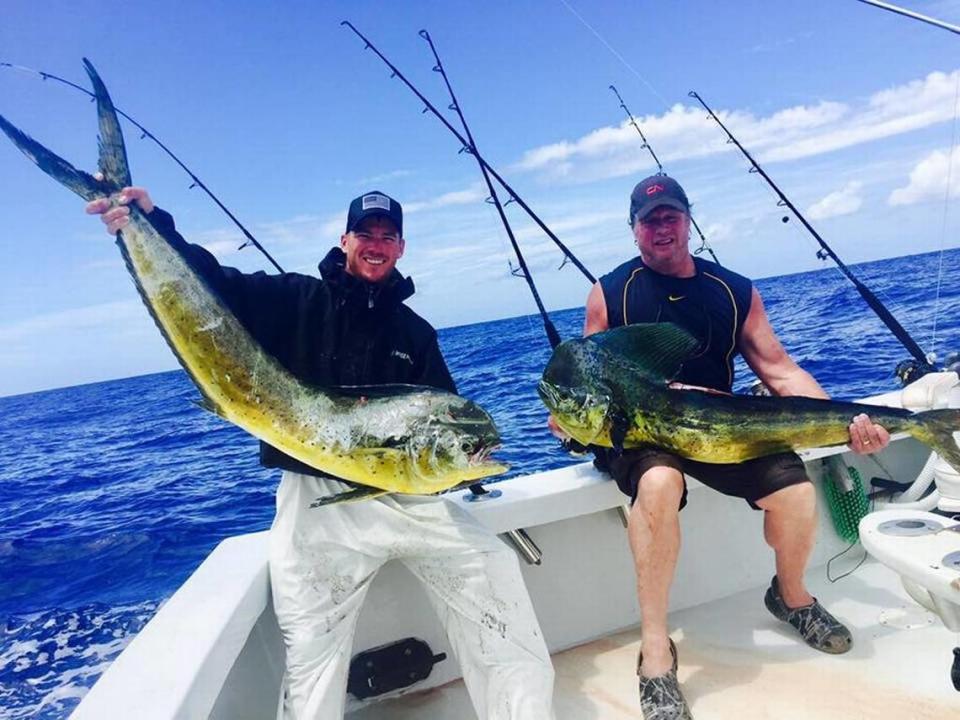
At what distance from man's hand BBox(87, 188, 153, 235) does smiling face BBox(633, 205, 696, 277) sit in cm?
202

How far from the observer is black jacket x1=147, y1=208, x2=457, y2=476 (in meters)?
2.17

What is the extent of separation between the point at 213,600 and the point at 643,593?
4.77 ft

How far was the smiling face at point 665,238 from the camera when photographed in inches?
110

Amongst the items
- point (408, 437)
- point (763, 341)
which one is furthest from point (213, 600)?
point (763, 341)

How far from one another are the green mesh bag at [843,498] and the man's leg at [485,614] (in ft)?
6.46

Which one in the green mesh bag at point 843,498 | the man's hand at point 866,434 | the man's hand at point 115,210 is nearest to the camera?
the man's hand at point 115,210

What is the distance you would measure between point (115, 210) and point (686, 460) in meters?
2.18

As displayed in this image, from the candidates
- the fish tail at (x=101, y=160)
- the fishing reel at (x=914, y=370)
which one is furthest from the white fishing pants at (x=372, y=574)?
Answer: the fishing reel at (x=914, y=370)

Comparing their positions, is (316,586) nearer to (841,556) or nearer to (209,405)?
(209,405)

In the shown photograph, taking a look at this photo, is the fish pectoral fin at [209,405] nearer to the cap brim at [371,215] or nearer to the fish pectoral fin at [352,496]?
the fish pectoral fin at [352,496]

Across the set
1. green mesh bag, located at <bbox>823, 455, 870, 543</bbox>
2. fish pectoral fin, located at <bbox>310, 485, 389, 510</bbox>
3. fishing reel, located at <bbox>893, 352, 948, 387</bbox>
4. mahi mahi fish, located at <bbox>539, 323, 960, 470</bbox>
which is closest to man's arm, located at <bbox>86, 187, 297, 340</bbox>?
fish pectoral fin, located at <bbox>310, 485, 389, 510</bbox>

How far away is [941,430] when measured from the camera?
2.19 m

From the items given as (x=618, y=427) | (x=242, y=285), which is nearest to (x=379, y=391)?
(x=242, y=285)

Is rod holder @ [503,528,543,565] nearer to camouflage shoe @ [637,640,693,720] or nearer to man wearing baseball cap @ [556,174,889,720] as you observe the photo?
man wearing baseball cap @ [556,174,889,720]
